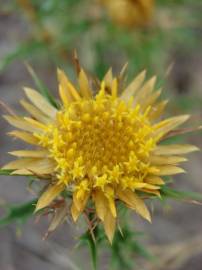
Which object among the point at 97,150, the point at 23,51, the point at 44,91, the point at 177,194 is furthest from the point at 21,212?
the point at 23,51

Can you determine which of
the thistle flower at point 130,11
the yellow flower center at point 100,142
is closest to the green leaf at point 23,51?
the thistle flower at point 130,11

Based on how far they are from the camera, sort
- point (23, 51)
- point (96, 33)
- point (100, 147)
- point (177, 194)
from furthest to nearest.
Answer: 1. point (96, 33)
2. point (23, 51)
3. point (100, 147)
4. point (177, 194)

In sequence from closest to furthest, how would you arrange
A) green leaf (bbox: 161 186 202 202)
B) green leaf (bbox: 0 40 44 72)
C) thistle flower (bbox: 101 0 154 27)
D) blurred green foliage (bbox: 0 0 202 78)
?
1. green leaf (bbox: 161 186 202 202)
2. green leaf (bbox: 0 40 44 72)
3. thistle flower (bbox: 101 0 154 27)
4. blurred green foliage (bbox: 0 0 202 78)

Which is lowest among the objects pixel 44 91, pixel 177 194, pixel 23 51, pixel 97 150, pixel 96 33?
pixel 177 194

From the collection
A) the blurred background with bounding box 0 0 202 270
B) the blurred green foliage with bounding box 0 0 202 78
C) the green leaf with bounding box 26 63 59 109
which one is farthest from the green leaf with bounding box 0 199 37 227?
the blurred green foliage with bounding box 0 0 202 78

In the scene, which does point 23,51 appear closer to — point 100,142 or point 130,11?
point 130,11

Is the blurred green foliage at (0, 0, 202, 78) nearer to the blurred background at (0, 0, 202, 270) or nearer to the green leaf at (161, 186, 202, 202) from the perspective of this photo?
the blurred background at (0, 0, 202, 270)
